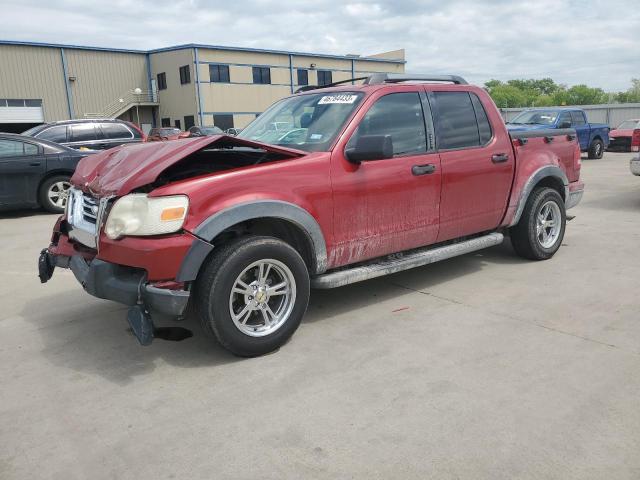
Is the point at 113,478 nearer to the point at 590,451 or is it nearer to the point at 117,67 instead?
the point at 590,451

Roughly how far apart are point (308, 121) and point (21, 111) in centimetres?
4113

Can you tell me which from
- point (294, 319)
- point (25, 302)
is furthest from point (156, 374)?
point (25, 302)

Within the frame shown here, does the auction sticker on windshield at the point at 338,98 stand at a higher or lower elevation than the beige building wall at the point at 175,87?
lower

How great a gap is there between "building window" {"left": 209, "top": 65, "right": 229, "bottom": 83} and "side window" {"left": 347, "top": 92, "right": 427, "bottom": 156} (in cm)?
4079

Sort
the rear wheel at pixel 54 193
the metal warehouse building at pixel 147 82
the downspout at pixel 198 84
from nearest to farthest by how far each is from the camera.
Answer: the rear wheel at pixel 54 193, the metal warehouse building at pixel 147 82, the downspout at pixel 198 84

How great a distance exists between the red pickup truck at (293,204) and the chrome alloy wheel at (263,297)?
0.04ft

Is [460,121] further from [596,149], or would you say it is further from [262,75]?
[262,75]

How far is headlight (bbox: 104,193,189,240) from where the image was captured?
132 inches

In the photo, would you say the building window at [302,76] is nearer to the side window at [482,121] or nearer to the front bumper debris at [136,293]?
the side window at [482,121]

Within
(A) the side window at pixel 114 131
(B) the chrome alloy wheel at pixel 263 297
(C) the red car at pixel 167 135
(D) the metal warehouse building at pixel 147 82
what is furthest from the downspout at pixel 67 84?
(B) the chrome alloy wheel at pixel 263 297

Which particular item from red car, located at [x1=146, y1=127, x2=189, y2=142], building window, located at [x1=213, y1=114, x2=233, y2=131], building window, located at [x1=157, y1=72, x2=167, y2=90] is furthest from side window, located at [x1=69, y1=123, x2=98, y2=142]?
building window, located at [x1=157, y1=72, x2=167, y2=90]

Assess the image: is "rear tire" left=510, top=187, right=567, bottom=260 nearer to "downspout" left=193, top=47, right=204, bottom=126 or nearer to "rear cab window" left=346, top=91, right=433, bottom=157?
"rear cab window" left=346, top=91, right=433, bottom=157

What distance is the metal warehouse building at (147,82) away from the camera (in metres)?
38.8

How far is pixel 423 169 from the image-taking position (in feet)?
15.0
